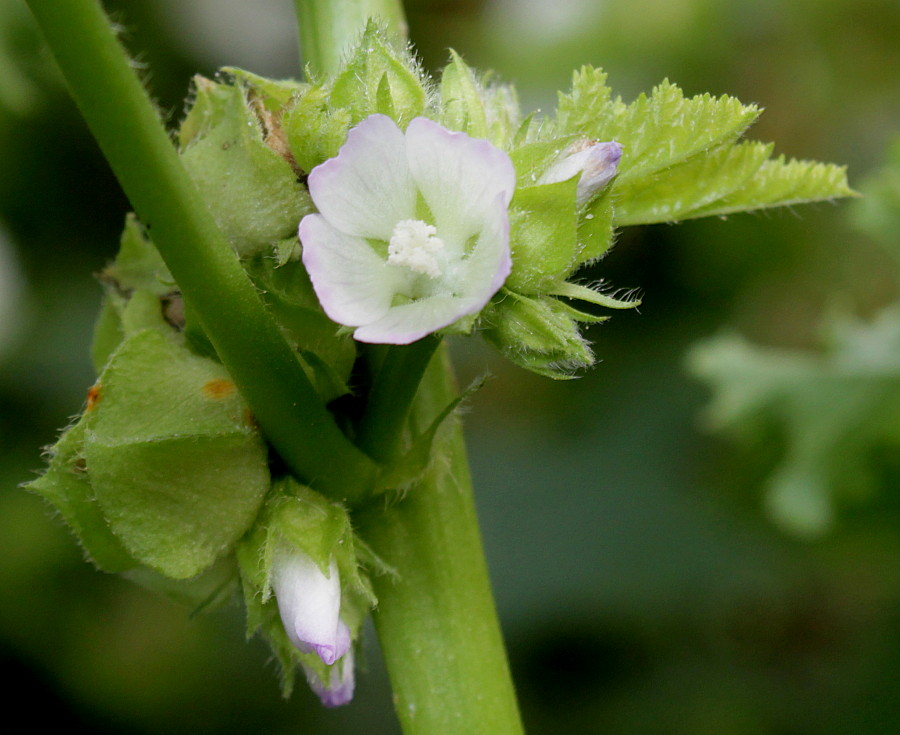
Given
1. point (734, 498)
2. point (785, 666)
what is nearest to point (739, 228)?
point (734, 498)

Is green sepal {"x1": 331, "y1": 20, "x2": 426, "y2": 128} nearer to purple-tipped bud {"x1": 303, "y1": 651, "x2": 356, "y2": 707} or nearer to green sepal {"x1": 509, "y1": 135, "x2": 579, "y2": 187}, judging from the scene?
green sepal {"x1": 509, "y1": 135, "x2": 579, "y2": 187}

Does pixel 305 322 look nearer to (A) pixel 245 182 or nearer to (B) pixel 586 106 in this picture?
(A) pixel 245 182

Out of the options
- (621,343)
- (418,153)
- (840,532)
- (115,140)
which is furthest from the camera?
(621,343)

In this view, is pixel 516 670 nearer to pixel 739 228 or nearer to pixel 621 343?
pixel 621 343

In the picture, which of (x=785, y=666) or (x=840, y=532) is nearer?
(x=840, y=532)

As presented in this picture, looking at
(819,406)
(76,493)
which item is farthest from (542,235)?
(819,406)

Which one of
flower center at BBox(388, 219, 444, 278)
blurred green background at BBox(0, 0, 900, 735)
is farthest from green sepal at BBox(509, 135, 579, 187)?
blurred green background at BBox(0, 0, 900, 735)
